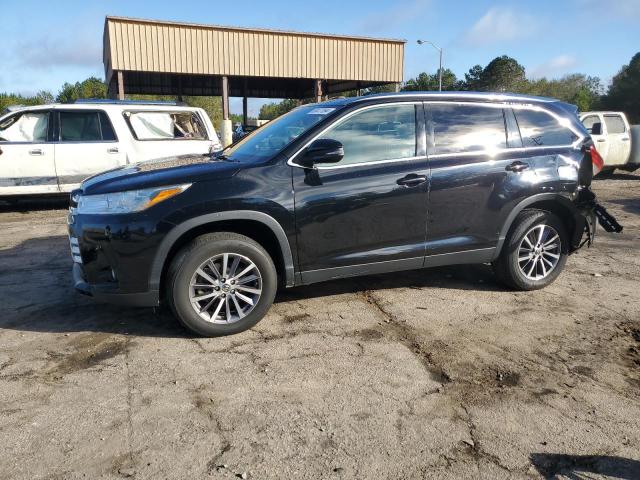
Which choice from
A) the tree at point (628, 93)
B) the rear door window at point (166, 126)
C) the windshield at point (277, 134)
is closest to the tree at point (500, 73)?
the tree at point (628, 93)

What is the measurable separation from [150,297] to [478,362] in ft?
7.86

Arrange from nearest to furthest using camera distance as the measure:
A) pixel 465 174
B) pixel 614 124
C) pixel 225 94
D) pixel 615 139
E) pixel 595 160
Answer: pixel 465 174 < pixel 595 160 < pixel 615 139 < pixel 614 124 < pixel 225 94

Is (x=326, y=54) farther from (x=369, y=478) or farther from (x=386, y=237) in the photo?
(x=369, y=478)

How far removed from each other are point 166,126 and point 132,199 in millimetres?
6340

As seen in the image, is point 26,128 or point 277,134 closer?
point 277,134

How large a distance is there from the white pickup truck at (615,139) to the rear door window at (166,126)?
10301 millimetres

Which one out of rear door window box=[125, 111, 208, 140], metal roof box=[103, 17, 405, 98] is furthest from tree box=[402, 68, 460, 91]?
rear door window box=[125, 111, 208, 140]

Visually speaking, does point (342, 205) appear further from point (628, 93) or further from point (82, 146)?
point (628, 93)

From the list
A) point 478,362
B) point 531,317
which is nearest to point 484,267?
point 531,317

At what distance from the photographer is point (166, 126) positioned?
9.48 metres

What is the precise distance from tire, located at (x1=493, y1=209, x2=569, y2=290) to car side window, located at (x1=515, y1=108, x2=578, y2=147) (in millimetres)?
662

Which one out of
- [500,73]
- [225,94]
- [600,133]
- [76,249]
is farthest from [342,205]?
[500,73]

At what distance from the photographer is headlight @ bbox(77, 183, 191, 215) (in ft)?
11.8

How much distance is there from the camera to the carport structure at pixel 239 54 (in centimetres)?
1739
